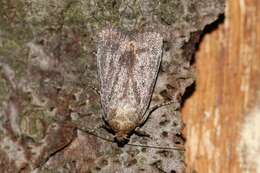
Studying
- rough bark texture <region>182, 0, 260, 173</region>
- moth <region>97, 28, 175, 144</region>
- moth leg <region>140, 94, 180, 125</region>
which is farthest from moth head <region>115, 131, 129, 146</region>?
rough bark texture <region>182, 0, 260, 173</region>

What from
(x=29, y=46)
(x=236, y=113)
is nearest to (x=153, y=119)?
(x=236, y=113)

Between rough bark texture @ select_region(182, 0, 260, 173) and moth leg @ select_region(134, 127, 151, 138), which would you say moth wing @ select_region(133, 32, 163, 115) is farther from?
rough bark texture @ select_region(182, 0, 260, 173)

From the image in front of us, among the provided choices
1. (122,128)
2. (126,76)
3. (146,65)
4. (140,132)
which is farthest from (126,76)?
(140,132)

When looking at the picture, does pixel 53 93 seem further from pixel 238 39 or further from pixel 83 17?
pixel 238 39

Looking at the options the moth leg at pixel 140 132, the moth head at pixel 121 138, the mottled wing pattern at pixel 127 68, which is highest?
the mottled wing pattern at pixel 127 68

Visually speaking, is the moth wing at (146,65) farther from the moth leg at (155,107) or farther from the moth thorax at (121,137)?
the moth thorax at (121,137)

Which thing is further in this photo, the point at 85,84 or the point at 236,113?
the point at 236,113

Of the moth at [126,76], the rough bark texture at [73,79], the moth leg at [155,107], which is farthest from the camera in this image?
the moth at [126,76]

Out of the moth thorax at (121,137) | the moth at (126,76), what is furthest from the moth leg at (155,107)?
the moth thorax at (121,137)
